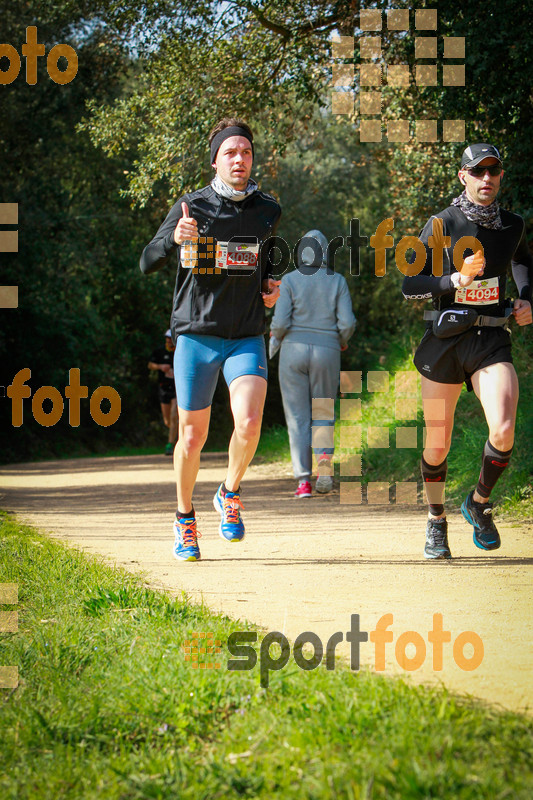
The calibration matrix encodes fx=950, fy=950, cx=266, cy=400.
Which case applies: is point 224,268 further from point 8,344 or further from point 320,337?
point 8,344

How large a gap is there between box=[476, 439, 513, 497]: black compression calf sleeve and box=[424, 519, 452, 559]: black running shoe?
0.97 ft

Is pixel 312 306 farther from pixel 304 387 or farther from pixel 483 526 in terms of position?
pixel 483 526

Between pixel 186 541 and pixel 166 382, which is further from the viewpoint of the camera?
pixel 166 382

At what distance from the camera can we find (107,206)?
74.3 feet

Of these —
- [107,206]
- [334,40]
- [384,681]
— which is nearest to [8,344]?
[107,206]

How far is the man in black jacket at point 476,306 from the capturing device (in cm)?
516

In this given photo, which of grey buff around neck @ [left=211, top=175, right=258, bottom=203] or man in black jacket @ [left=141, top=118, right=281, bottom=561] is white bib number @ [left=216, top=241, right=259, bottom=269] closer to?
man in black jacket @ [left=141, top=118, right=281, bottom=561]

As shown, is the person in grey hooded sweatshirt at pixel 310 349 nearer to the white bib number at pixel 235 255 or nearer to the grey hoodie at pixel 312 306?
the grey hoodie at pixel 312 306

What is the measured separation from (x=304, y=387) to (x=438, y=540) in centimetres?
375

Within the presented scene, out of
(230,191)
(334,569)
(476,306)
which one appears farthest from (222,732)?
(230,191)

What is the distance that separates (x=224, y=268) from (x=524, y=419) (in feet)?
12.7

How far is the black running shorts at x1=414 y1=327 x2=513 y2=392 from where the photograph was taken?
5215 mm

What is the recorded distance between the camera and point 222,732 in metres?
2.72

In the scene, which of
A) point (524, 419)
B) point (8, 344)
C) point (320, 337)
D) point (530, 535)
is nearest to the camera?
point (530, 535)
